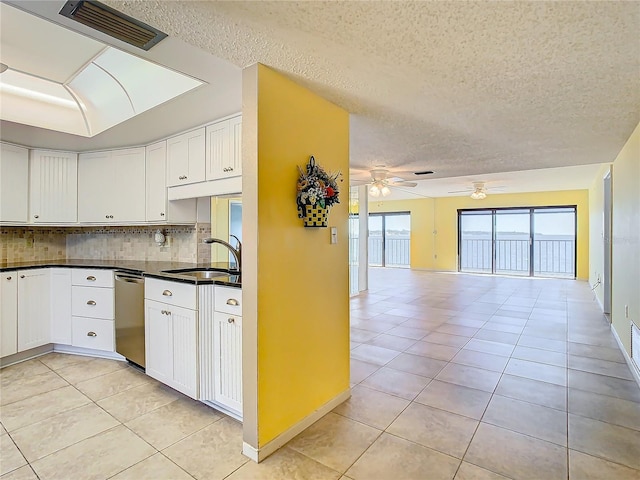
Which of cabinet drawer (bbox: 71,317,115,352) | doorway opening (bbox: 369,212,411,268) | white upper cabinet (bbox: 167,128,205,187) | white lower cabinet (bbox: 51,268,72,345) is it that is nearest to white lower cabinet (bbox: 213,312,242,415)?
white upper cabinet (bbox: 167,128,205,187)

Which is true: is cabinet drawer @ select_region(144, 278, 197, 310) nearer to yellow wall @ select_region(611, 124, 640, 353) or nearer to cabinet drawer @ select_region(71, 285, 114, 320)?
cabinet drawer @ select_region(71, 285, 114, 320)

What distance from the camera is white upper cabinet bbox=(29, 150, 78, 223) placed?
3613mm

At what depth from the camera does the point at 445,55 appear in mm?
1649

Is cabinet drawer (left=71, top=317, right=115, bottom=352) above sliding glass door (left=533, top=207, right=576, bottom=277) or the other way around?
the other way around

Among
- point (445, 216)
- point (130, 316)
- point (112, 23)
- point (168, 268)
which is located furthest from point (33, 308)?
point (445, 216)

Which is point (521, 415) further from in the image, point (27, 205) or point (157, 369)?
point (27, 205)

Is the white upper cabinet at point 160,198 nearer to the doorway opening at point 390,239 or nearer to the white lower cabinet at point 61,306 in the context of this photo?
the white lower cabinet at point 61,306

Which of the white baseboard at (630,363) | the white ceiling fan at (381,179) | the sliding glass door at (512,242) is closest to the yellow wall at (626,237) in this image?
the white baseboard at (630,363)

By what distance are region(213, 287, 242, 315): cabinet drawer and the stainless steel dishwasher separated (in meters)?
0.99

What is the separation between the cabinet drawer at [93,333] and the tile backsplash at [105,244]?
861 mm

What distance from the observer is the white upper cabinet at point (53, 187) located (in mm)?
3613

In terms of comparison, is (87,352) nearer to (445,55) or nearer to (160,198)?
(160,198)

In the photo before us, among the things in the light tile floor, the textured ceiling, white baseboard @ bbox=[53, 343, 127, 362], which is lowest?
the light tile floor

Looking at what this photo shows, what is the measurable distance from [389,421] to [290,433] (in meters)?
0.66
